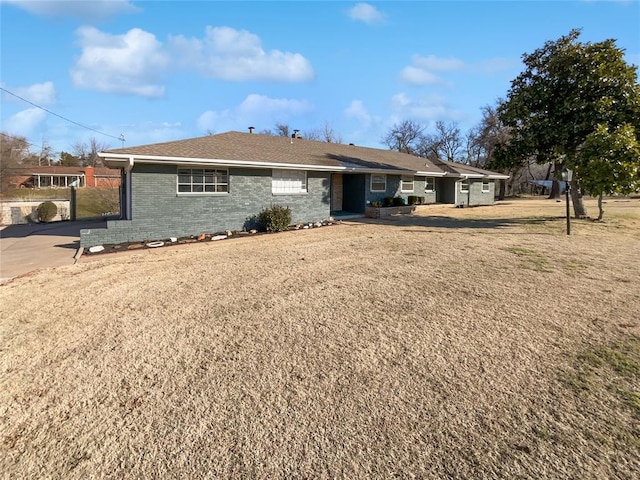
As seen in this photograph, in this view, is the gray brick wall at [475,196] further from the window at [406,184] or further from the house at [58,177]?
the house at [58,177]

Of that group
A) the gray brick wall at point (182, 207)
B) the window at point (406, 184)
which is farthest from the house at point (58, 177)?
the gray brick wall at point (182, 207)

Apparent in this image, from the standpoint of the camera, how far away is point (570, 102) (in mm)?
13727

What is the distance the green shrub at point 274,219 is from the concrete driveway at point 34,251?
19.3 feet

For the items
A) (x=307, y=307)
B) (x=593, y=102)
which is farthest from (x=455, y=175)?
(x=307, y=307)

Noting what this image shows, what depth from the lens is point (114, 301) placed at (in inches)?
214

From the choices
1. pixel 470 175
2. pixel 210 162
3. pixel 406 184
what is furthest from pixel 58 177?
pixel 470 175

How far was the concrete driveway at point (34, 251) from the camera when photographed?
26.0 feet

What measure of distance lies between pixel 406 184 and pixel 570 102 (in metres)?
8.89

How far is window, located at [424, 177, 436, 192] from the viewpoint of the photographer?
2269 cm

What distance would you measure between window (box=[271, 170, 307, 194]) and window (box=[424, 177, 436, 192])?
1098 centimetres

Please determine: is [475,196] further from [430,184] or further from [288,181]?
[288,181]

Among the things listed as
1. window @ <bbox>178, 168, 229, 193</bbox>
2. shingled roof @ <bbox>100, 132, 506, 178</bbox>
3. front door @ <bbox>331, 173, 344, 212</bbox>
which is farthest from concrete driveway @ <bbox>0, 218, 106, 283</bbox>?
front door @ <bbox>331, 173, 344, 212</bbox>

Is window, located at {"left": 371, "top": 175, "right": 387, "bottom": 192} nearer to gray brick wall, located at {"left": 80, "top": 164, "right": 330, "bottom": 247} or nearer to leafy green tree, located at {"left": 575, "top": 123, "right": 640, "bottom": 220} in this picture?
gray brick wall, located at {"left": 80, "top": 164, "right": 330, "bottom": 247}

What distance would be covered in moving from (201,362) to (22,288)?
4.97 meters
